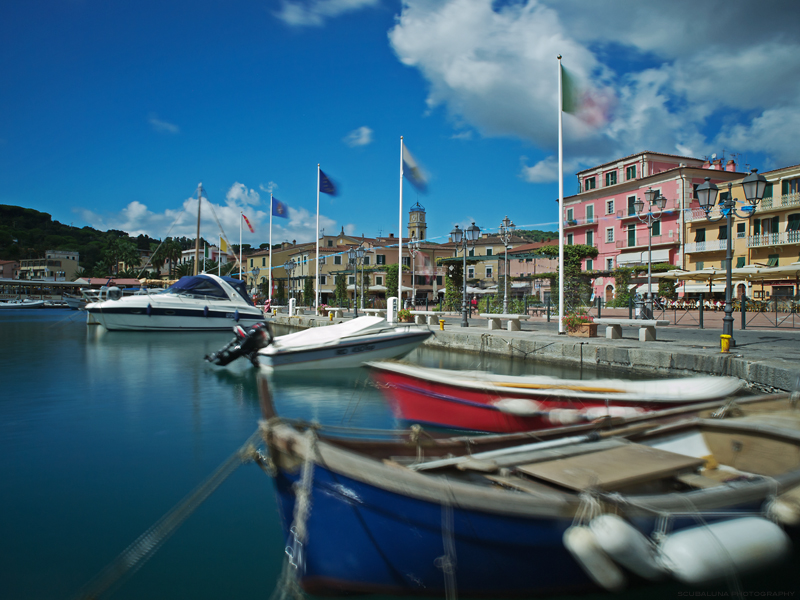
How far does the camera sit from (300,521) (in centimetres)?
318

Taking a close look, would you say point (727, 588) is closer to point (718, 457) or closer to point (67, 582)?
point (718, 457)

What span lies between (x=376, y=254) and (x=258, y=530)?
57.7 m

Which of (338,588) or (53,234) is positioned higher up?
(53,234)

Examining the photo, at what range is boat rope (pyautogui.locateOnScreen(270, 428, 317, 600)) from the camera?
119 inches

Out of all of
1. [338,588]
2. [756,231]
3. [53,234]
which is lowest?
[338,588]

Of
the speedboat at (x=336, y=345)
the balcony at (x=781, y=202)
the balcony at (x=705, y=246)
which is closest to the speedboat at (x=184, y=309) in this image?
the speedboat at (x=336, y=345)

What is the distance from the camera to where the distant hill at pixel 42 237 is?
4026 inches

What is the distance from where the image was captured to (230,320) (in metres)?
27.7

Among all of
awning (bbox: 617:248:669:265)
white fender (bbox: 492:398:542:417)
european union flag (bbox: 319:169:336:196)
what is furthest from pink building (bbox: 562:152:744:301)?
white fender (bbox: 492:398:542:417)

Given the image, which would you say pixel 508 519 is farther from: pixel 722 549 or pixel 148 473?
pixel 148 473

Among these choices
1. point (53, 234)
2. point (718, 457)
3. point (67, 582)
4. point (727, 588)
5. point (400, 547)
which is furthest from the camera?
point (53, 234)

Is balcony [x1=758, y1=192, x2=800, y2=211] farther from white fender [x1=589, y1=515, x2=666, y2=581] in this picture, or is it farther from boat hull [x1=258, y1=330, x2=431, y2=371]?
white fender [x1=589, y1=515, x2=666, y2=581]

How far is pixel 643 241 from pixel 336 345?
37369 millimetres

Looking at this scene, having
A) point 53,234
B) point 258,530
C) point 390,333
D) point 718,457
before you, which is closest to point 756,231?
point 390,333
